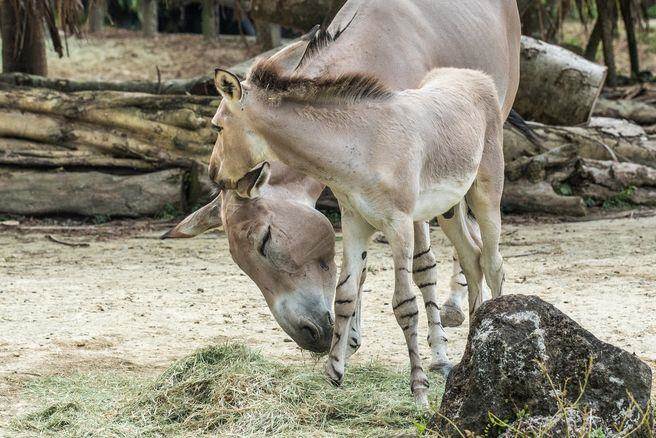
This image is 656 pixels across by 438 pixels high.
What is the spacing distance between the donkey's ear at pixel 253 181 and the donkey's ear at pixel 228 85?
0.51 metres

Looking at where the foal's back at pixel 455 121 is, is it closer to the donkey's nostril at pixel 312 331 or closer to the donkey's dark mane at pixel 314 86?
the donkey's dark mane at pixel 314 86

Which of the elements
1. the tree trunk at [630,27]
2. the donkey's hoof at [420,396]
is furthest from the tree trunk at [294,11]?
the donkey's hoof at [420,396]

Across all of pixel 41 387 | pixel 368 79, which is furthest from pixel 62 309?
pixel 368 79

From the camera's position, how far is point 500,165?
5316 mm

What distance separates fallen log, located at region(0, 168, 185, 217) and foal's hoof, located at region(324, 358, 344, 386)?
6082mm

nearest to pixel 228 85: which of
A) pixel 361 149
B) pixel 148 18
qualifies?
pixel 361 149

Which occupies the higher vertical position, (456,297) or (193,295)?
(456,297)

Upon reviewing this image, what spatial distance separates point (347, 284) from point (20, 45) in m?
8.72

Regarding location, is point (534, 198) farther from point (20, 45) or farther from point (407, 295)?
point (20, 45)

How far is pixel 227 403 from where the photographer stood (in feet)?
15.0

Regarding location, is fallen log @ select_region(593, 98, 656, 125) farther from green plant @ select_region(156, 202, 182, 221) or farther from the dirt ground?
the dirt ground

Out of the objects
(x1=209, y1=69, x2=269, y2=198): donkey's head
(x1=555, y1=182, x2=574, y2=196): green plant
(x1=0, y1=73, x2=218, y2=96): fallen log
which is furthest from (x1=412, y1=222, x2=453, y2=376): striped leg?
(x1=0, y1=73, x2=218, y2=96): fallen log

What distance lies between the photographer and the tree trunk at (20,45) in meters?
12.1

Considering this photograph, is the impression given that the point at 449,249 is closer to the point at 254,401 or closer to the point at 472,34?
the point at 472,34
